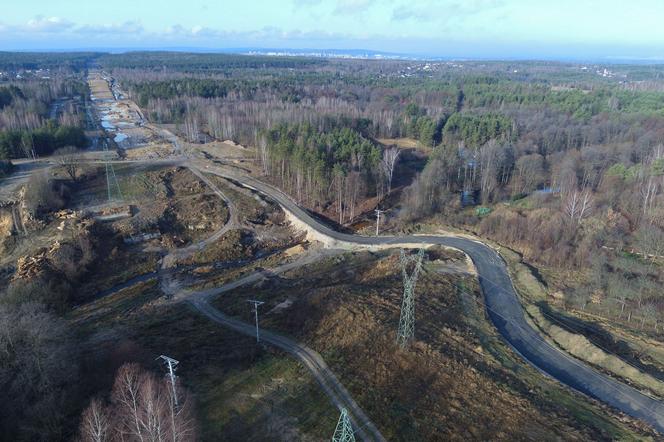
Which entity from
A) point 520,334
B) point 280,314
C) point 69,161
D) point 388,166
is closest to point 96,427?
point 280,314

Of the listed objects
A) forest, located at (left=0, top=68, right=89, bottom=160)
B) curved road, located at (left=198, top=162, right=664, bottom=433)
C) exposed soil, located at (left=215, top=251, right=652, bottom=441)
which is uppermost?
forest, located at (left=0, top=68, right=89, bottom=160)

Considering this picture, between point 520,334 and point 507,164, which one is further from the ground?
point 507,164

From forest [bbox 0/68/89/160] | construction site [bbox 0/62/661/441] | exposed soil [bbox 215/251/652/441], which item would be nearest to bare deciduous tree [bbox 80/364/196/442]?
construction site [bbox 0/62/661/441]

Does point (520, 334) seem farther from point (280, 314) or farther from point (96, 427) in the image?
point (96, 427)

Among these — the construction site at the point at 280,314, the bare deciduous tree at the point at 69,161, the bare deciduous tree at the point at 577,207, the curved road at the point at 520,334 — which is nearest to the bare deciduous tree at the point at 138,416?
the construction site at the point at 280,314

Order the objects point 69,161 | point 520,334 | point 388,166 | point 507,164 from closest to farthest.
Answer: point 520,334
point 388,166
point 69,161
point 507,164

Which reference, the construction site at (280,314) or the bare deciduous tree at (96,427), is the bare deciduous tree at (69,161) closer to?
the construction site at (280,314)

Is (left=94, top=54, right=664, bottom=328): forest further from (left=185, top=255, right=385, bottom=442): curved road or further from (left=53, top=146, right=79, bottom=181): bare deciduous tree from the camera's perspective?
(left=53, top=146, right=79, bottom=181): bare deciduous tree

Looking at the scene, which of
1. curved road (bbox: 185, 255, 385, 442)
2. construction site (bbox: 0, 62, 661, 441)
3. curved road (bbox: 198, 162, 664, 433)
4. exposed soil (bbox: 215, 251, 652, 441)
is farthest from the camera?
curved road (bbox: 198, 162, 664, 433)
